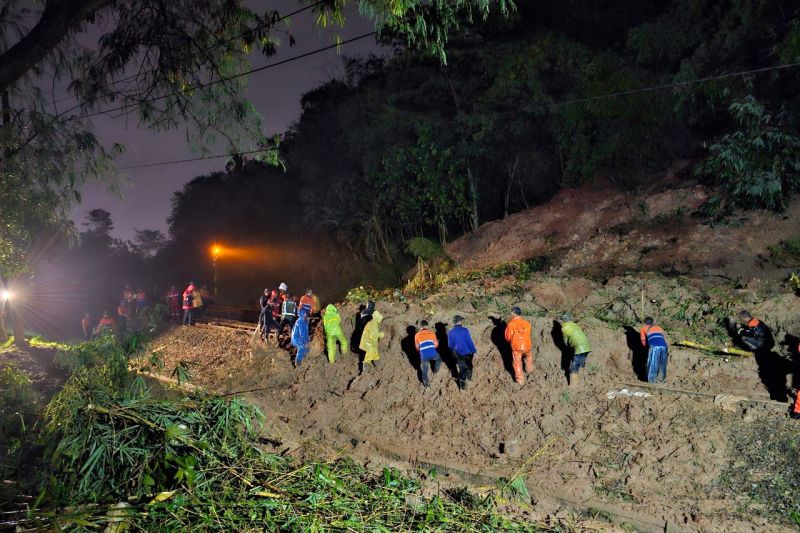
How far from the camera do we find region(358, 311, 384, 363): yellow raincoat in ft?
42.4

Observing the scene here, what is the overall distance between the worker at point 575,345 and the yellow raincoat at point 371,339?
4.61 metres

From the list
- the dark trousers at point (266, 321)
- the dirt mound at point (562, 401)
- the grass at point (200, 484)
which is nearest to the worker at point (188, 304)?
the dark trousers at point (266, 321)

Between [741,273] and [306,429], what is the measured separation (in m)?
12.2

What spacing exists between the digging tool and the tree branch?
1281 cm

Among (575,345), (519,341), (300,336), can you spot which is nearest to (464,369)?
(519,341)

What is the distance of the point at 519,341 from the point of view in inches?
436

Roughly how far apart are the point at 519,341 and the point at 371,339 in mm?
3817

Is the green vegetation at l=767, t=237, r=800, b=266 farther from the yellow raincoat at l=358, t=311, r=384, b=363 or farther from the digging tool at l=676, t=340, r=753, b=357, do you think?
the yellow raincoat at l=358, t=311, r=384, b=363

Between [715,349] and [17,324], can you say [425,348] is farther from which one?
[17,324]

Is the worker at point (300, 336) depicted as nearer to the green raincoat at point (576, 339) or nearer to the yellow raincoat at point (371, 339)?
the yellow raincoat at point (371, 339)

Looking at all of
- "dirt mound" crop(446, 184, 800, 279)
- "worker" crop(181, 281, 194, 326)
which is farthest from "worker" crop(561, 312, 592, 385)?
"worker" crop(181, 281, 194, 326)

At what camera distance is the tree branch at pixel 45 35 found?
735 centimetres

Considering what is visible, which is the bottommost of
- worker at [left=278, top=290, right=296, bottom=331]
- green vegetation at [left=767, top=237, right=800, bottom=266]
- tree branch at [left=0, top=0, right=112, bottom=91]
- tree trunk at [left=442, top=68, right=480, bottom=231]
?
green vegetation at [left=767, top=237, right=800, bottom=266]

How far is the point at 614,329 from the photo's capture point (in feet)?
39.0
